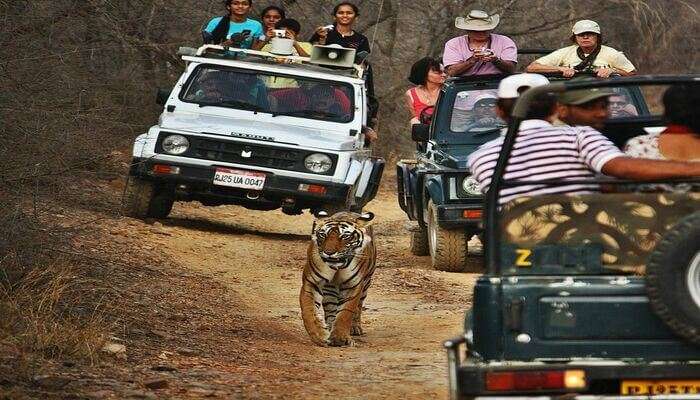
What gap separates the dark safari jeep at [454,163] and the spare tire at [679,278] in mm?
6860

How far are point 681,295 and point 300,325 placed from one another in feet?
18.5

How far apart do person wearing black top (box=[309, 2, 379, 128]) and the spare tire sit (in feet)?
34.5

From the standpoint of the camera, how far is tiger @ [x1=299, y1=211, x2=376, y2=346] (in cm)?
967

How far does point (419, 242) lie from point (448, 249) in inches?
71.6

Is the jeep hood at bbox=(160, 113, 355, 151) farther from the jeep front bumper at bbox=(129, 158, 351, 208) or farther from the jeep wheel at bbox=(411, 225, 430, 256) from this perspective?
the jeep wheel at bbox=(411, 225, 430, 256)

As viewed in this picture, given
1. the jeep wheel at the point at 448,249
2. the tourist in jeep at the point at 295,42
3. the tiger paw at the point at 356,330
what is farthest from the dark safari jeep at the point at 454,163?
the tiger paw at the point at 356,330

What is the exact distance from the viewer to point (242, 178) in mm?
14445

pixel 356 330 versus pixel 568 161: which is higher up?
pixel 568 161

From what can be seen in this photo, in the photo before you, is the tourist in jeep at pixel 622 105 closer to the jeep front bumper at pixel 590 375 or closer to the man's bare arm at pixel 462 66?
the man's bare arm at pixel 462 66

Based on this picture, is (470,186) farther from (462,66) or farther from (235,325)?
(235,325)

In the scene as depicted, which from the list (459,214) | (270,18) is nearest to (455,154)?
(459,214)

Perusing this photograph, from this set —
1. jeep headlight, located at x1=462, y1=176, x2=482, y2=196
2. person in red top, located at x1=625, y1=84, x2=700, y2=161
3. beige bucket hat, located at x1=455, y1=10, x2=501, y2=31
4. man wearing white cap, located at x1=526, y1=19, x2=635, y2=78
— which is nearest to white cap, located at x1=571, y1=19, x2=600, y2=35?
man wearing white cap, located at x1=526, y1=19, x2=635, y2=78

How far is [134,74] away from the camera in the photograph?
1669cm

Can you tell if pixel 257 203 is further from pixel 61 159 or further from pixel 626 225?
pixel 626 225
